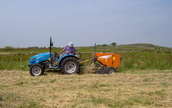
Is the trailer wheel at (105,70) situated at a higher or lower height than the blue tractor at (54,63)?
lower

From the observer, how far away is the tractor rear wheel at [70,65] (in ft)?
28.0

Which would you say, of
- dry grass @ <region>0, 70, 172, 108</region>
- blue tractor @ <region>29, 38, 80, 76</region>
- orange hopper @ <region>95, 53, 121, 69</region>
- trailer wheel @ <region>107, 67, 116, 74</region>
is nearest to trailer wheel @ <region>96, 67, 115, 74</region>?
trailer wheel @ <region>107, 67, 116, 74</region>

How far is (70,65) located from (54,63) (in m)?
0.66

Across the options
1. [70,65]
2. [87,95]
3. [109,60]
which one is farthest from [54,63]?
[87,95]

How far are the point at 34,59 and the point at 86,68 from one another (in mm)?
2249

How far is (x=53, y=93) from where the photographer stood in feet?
17.7

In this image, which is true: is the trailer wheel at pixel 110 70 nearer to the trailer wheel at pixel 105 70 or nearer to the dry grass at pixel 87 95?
the trailer wheel at pixel 105 70

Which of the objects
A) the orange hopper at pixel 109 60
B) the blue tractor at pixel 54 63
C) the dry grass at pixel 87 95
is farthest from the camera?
the orange hopper at pixel 109 60

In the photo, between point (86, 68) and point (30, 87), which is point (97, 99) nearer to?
point (30, 87)

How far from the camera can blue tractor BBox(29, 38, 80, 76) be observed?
8539 millimetres

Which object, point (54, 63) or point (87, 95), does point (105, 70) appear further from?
point (87, 95)

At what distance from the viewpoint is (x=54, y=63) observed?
28.2 ft

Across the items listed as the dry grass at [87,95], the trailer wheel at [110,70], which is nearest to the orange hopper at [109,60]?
the trailer wheel at [110,70]

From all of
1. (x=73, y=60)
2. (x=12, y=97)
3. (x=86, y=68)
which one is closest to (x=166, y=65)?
(x=86, y=68)
